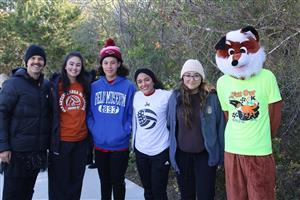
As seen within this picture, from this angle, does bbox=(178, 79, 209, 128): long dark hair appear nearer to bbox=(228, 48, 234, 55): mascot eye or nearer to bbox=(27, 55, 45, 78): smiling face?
bbox=(228, 48, 234, 55): mascot eye

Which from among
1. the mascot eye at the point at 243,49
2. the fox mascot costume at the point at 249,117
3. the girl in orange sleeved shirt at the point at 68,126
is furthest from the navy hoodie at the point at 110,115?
the mascot eye at the point at 243,49

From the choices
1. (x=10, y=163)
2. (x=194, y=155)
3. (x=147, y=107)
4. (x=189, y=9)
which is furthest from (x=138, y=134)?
(x=189, y=9)

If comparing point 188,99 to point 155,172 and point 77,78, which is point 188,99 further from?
point 77,78

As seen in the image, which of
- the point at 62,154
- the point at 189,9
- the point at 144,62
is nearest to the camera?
the point at 62,154

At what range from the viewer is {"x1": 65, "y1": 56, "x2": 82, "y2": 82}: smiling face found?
4.11m

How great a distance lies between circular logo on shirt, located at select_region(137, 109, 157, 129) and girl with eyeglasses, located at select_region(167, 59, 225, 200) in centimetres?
21

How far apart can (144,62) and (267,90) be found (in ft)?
11.4

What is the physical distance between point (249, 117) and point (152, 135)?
1.10 m

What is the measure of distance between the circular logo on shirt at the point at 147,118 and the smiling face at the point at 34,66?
1.08m

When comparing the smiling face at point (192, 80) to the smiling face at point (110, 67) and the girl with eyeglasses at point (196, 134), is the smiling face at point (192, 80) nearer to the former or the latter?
the girl with eyeglasses at point (196, 134)

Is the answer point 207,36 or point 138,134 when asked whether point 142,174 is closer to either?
point 138,134

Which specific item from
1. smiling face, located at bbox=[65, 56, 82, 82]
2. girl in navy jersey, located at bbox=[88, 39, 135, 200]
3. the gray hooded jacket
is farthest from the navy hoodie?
the gray hooded jacket

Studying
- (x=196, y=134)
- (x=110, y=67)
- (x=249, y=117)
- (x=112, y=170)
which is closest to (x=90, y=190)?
(x=112, y=170)

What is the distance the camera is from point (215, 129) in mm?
3805
